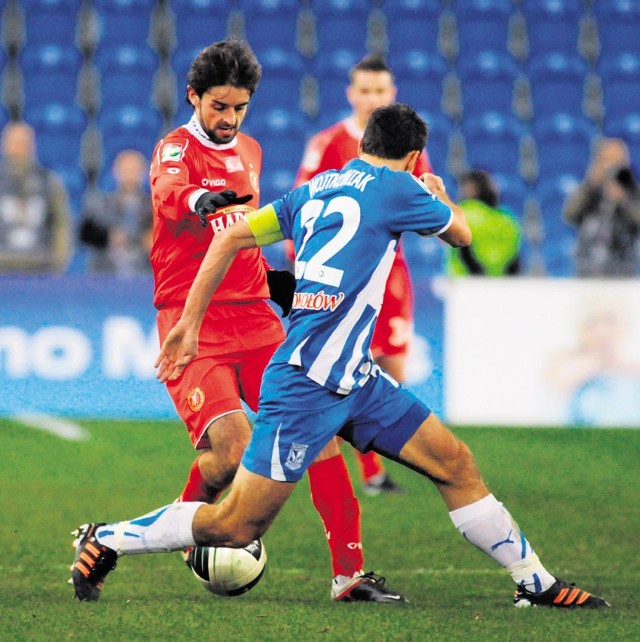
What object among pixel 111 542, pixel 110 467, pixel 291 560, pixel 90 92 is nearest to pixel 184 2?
pixel 90 92

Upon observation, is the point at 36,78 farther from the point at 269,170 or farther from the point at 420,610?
the point at 420,610

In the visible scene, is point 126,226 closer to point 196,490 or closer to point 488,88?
point 488,88

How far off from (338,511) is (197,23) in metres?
10.6

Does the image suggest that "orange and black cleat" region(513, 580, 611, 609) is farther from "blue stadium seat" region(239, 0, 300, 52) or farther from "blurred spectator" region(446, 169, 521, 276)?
"blue stadium seat" region(239, 0, 300, 52)

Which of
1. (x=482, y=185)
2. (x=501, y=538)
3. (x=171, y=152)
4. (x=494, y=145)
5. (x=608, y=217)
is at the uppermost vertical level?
(x=494, y=145)

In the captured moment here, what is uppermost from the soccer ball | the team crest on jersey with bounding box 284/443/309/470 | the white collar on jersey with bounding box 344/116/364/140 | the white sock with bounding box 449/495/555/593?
the white collar on jersey with bounding box 344/116/364/140

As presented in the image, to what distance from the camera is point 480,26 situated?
617 inches

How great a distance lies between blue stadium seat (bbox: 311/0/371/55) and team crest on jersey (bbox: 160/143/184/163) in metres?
10.2

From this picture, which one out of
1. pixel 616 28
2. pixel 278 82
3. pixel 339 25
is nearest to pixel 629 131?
pixel 616 28

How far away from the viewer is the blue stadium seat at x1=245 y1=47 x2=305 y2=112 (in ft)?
49.3

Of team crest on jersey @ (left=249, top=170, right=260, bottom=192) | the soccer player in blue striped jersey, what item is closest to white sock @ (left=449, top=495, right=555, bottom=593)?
the soccer player in blue striped jersey

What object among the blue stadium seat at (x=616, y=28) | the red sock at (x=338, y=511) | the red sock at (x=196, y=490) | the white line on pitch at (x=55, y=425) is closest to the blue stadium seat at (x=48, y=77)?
the white line on pitch at (x=55, y=425)

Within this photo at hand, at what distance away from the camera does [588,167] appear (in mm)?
14992

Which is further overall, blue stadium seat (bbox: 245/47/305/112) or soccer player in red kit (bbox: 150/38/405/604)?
blue stadium seat (bbox: 245/47/305/112)
